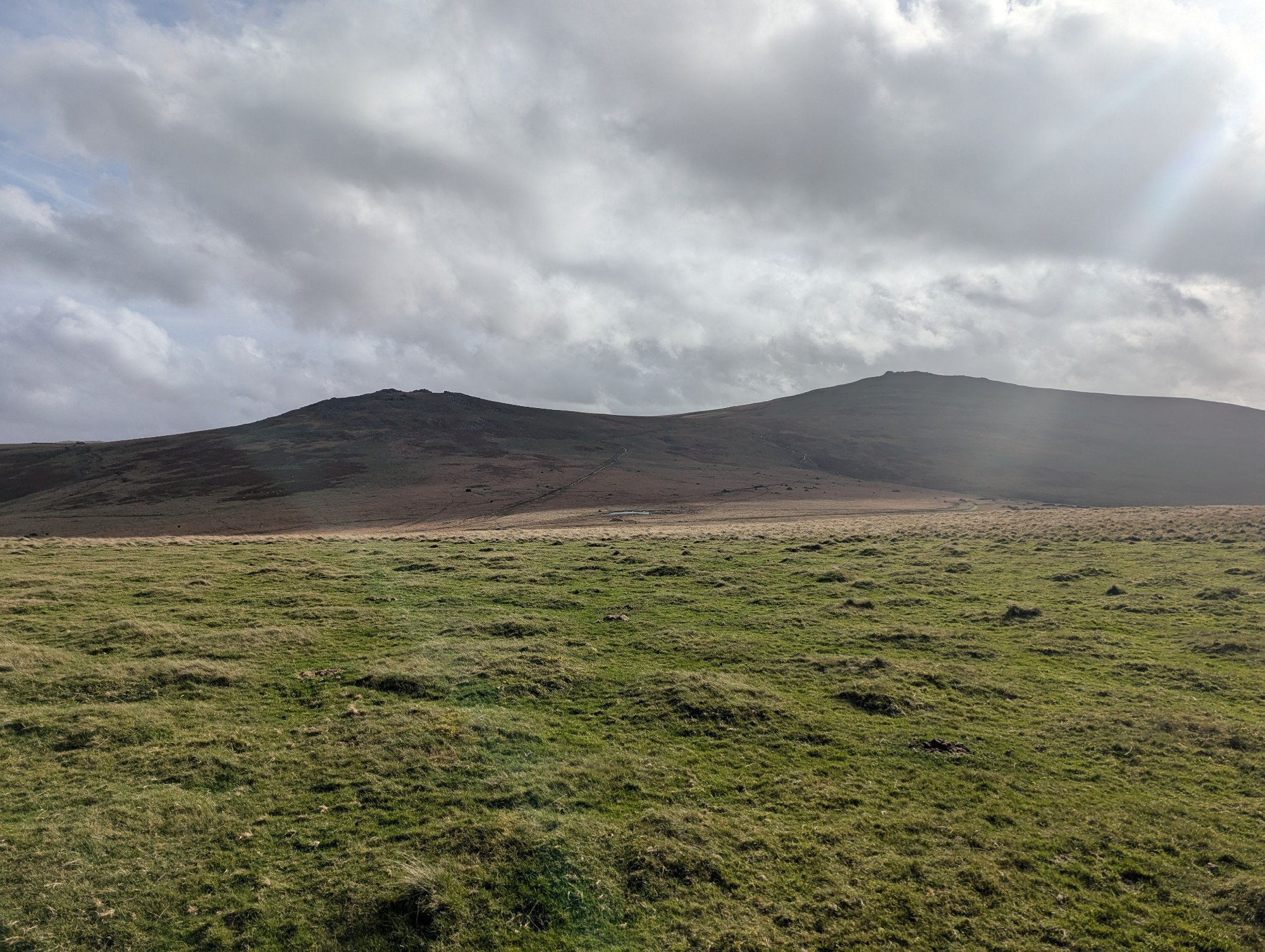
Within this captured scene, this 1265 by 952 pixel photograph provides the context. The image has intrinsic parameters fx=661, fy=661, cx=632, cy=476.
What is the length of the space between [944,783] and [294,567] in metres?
29.0

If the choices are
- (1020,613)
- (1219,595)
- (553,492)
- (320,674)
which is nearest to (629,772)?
(320,674)

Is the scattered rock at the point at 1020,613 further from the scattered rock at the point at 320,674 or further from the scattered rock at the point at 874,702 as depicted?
the scattered rock at the point at 320,674

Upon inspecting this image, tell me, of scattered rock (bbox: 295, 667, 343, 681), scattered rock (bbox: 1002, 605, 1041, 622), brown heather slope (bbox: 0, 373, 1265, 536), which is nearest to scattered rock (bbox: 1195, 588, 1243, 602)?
scattered rock (bbox: 1002, 605, 1041, 622)

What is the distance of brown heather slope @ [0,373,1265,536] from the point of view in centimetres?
8256

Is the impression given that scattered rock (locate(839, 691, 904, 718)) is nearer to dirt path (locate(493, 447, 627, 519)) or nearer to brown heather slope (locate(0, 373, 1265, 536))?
brown heather slope (locate(0, 373, 1265, 536))

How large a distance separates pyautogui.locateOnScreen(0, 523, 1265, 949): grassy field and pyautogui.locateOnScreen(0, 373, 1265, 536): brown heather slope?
48.0 m

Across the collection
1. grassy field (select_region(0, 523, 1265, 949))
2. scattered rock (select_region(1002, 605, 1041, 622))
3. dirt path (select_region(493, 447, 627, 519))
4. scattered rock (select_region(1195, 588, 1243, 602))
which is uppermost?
dirt path (select_region(493, 447, 627, 519))

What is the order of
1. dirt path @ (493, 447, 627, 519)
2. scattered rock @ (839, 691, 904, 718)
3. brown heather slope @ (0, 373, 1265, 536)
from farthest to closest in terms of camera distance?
1. brown heather slope @ (0, 373, 1265, 536)
2. dirt path @ (493, 447, 627, 519)
3. scattered rock @ (839, 691, 904, 718)

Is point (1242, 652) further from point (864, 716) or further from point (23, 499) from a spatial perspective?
point (23, 499)

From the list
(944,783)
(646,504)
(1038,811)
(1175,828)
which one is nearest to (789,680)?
(944,783)

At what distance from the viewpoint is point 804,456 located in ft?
466

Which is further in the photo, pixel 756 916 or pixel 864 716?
pixel 864 716

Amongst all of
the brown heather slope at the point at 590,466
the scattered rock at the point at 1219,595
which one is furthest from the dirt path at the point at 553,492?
the scattered rock at the point at 1219,595

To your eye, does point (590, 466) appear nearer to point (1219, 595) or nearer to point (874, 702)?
point (1219, 595)
